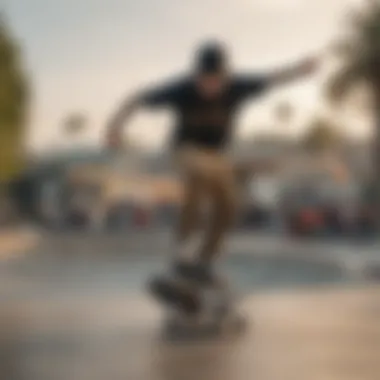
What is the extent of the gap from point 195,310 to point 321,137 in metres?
0.32

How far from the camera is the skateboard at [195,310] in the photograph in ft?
4.29

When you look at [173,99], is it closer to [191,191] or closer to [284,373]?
[191,191]

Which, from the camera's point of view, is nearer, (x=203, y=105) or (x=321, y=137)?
(x=203, y=105)

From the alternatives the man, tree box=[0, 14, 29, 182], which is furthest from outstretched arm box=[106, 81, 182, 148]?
tree box=[0, 14, 29, 182]

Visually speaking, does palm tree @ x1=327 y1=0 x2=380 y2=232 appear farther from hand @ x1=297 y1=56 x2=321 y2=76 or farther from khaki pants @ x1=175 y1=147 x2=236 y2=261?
khaki pants @ x1=175 y1=147 x2=236 y2=261

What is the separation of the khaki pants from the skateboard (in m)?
0.05

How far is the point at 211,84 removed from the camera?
1.29 meters

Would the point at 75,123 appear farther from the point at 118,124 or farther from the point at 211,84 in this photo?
the point at 211,84

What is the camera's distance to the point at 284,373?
118cm

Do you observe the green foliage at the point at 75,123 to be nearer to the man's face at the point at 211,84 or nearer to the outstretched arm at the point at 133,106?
the outstretched arm at the point at 133,106

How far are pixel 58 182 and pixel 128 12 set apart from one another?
0.87ft

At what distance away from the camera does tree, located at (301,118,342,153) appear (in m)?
1.36

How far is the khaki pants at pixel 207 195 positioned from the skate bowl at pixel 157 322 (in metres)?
0.05

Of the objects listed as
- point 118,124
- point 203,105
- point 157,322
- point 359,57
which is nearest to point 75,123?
point 118,124
